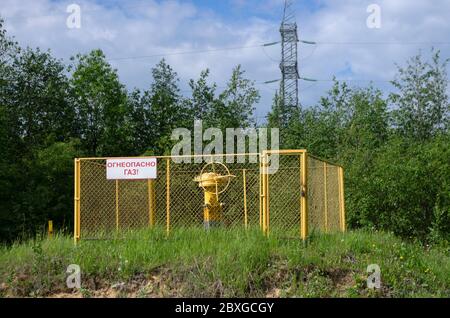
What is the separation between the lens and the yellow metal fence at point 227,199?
992cm

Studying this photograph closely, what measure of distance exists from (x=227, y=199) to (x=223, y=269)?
521 cm

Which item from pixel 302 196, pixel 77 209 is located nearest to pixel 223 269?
pixel 302 196

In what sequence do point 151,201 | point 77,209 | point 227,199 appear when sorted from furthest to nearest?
point 227,199, point 151,201, point 77,209

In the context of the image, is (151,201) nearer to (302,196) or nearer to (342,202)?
(302,196)

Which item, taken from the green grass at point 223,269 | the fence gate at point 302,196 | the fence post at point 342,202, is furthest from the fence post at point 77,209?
the fence post at point 342,202

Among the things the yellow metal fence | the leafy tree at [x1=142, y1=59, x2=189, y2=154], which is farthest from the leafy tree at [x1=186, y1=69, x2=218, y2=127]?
the yellow metal fence

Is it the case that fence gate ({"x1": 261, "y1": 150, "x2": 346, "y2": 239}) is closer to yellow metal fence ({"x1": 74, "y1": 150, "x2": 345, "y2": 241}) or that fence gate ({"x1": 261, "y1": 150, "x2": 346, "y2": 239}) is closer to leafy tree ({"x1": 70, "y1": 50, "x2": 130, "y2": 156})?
yellow metal fence ({"x1": 74, "y1": 150, "x2": 345, "y2": 241})

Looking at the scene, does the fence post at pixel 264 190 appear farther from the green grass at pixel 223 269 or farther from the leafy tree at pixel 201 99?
the leafy tree at pixel 201 99

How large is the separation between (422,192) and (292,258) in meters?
8.76

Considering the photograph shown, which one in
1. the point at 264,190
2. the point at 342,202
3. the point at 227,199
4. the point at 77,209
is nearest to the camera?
the point at 264,190

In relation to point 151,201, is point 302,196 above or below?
above

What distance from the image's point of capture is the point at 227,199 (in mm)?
13594

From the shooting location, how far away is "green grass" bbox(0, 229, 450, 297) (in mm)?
8320
